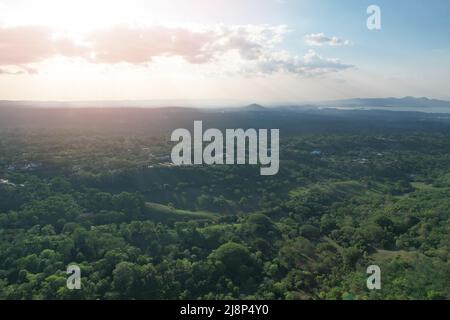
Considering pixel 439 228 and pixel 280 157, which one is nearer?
pixel 439 228

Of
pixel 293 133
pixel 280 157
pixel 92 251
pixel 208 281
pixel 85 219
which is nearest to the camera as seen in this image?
pixel 208 281

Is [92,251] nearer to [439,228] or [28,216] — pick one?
[28,216]

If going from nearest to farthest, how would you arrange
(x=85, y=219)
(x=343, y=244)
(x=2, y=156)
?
(x=343, y=244) → (x=85, y=219) → (x=2, y=156)

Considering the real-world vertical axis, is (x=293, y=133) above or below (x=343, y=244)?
above

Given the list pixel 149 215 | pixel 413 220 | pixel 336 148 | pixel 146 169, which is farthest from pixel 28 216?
pixel 336 148

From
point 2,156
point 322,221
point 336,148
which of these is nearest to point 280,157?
point 336,148

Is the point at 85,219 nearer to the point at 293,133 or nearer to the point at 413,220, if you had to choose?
the point at 413,220
